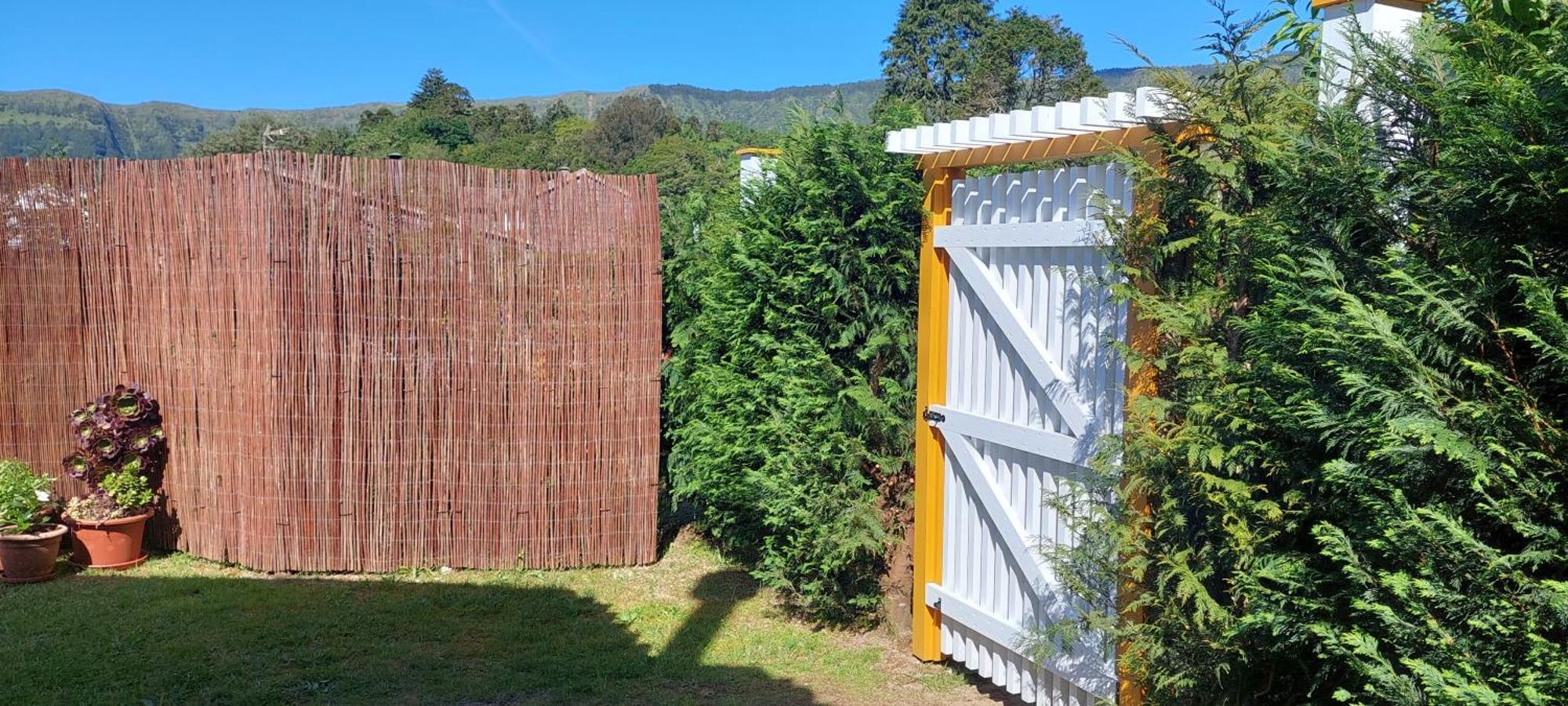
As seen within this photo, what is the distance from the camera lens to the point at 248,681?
4.62m

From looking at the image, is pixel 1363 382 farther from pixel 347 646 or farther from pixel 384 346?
pixel 384 346

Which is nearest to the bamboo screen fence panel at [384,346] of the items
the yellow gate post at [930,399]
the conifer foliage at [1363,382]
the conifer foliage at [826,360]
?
the conifer foliage at [826,360]

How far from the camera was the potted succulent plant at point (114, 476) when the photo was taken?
6199 mm

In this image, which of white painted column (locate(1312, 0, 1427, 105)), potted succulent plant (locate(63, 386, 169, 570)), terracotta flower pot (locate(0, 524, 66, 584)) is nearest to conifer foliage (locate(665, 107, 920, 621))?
white painted column (locate(1312, 0, 1427, 105))

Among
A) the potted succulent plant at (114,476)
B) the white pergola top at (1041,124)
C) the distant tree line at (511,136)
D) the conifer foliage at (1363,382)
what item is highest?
the distant tree line at (511,136)

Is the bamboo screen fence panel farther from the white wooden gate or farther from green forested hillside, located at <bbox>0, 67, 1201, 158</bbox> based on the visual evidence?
green forested hillside, located at <bbox>0, 67, 1201, 158</bbox>

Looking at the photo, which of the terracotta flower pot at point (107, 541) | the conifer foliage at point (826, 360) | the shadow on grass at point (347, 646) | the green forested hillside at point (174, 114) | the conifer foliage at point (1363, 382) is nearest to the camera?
the conifer foliage at point (1363, 382)

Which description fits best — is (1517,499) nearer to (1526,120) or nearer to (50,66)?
(1526,120)

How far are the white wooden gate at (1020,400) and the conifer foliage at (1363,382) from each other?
1.05 ft

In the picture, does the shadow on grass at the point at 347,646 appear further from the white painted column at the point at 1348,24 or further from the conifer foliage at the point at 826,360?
the white painted column at the point at 1348,24

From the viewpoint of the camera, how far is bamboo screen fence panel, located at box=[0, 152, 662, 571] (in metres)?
5.98

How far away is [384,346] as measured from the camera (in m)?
6.02

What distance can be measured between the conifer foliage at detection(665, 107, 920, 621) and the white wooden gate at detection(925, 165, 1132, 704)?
43cm

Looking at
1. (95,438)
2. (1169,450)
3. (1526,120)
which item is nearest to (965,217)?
(1169,450)
